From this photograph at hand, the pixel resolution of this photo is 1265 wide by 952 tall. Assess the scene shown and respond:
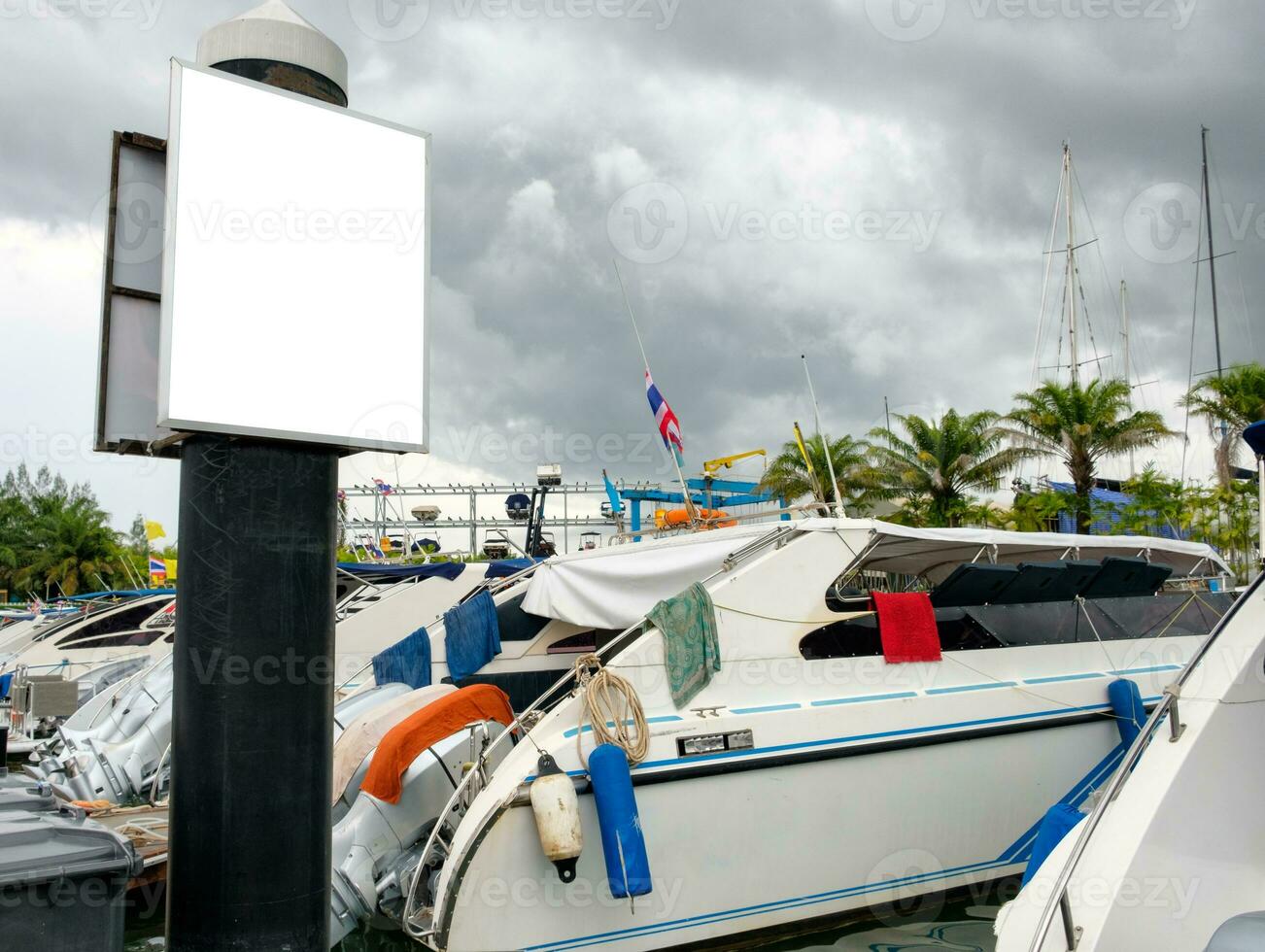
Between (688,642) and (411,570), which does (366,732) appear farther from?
(411,570)

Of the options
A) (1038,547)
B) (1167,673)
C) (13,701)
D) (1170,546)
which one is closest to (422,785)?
(1038,547)

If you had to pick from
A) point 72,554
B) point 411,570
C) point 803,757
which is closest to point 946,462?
point 411,570

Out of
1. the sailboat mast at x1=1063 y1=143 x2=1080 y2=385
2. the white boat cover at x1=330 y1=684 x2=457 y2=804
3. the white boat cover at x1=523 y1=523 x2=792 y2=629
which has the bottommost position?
the white boat cover at x1=330 y1=684 x2=457 y2=804

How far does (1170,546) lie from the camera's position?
8984mm

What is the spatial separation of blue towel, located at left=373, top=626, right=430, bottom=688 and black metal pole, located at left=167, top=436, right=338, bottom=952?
627 cm

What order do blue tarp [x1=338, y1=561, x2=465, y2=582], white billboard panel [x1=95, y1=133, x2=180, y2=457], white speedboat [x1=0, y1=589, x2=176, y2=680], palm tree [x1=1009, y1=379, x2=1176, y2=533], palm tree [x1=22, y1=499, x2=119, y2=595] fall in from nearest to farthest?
white billboard panel [x1=95, y1=133, x2=180, y2=457]
blue tarp [x1=338, y1=561, x2=465, y2=582]
white speedboat [x1=0, y1=589, x2=176, y2=680]
palm tree [x1=1009, y1=379, x2=1176, y2=533]
palm tree [x1=22, y1=499, x2=119, y2=595]

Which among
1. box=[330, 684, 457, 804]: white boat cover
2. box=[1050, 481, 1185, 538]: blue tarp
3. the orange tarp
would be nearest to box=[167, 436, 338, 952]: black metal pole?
the orange tarp

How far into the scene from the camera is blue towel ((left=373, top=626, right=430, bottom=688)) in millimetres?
8953

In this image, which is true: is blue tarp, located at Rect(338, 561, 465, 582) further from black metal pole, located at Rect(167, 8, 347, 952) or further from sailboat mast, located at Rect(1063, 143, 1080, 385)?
sailboat mast, located at Rect(1063, 143, 1080, 385)

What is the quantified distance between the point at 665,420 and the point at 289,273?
6.80m

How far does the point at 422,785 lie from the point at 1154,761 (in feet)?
13.5

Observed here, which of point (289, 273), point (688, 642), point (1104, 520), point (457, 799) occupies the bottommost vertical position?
point (457, 799)

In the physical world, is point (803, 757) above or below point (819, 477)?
below

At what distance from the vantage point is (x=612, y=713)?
554 centimetres
